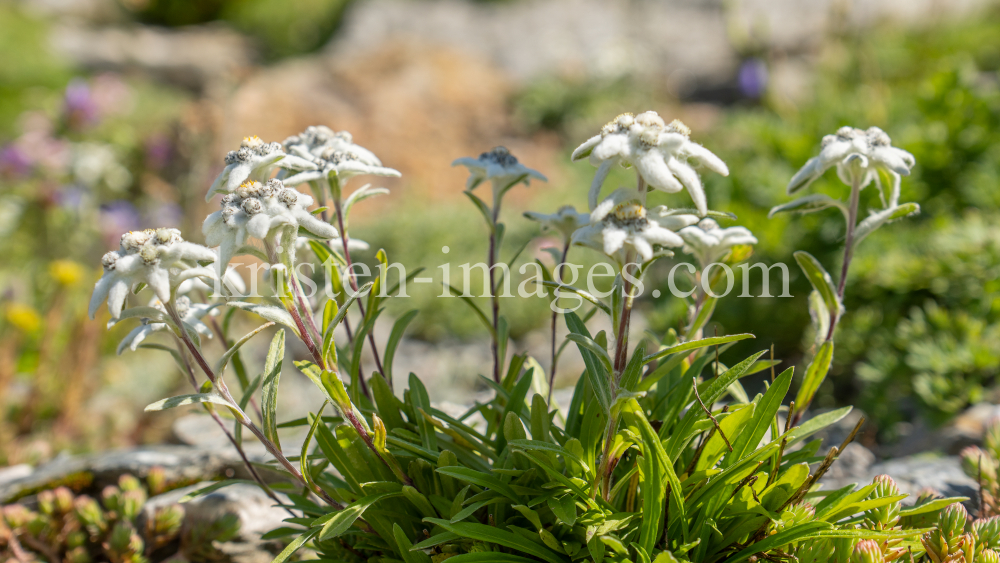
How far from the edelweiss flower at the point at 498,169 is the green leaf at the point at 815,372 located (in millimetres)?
880

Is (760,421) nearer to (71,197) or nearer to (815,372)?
(815,372)

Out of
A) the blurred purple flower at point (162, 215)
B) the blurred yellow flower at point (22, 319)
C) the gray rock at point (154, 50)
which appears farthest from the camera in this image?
the gray rock at point (154, 50)

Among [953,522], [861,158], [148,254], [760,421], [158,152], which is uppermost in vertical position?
[158,152]

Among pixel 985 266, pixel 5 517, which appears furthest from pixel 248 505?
pixel 985 266

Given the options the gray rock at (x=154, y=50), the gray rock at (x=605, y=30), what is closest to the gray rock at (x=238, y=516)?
the gray rock at (x=605, y=30)

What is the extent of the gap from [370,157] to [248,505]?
1419mm

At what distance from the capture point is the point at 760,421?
5.05 ft

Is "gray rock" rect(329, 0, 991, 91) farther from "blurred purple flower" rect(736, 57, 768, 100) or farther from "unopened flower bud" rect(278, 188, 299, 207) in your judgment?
"unopened flower bud" rect(278, 188, 299, 207)

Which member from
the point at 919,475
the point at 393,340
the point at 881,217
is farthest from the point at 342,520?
the point at 919,475

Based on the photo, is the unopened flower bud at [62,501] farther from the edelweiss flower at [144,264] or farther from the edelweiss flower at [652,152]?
the edelweiss flower at [652,152]

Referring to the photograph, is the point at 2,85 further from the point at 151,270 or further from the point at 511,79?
the point at 151,270

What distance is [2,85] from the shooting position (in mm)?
11914

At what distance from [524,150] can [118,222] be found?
5351 millimetres

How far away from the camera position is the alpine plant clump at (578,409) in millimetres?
1271
